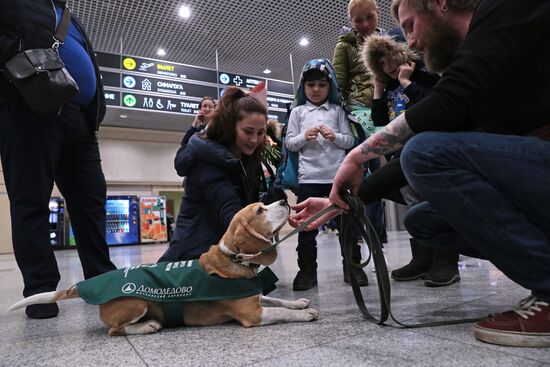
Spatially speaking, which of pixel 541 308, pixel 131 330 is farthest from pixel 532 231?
pixel 131 330

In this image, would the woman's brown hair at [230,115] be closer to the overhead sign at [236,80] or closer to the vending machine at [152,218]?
the overhead sign at [236,80]

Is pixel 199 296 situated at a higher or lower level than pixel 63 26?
lower

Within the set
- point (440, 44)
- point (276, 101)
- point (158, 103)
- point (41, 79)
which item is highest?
point (276, 101)

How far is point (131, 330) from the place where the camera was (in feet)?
4.76

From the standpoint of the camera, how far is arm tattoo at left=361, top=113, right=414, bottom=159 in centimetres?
117

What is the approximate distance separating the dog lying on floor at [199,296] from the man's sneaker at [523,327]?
64cm

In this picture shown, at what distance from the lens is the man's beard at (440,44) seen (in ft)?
4.09

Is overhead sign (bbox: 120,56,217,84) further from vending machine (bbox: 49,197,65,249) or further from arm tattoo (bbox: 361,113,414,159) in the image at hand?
arm tattoo (bbox: 361,113,414,159)

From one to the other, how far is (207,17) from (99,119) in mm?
3901

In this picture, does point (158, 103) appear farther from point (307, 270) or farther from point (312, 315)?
point (312, 315)

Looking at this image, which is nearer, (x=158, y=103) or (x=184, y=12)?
(x=184, y=12)

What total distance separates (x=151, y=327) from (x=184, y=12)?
5029 millimetres

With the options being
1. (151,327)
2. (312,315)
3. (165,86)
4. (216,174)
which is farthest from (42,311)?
(165,86)

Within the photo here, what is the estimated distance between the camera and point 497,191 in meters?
1.04
